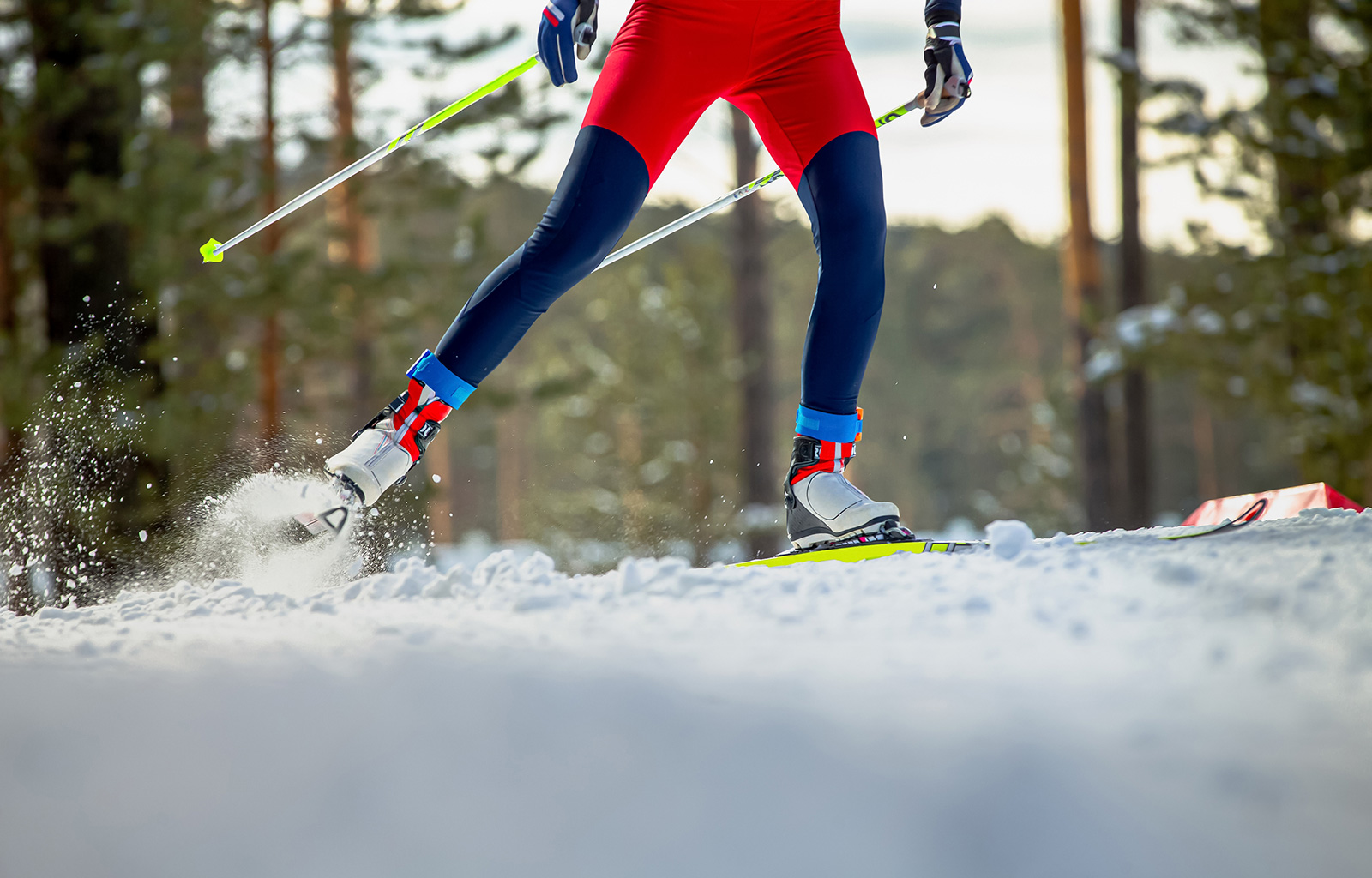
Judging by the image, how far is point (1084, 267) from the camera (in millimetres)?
10430

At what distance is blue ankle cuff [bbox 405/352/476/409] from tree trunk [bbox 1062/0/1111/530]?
933 cm

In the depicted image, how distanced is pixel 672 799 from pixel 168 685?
0.71 metres

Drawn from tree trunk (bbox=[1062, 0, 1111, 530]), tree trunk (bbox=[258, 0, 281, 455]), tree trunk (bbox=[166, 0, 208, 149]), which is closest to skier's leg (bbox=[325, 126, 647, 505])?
tree trunk (bbox=[166, 0, 208, 149])

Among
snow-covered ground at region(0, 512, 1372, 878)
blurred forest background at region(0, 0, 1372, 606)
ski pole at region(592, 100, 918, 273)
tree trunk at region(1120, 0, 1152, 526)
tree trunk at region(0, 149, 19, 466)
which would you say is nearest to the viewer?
snow-covered ground at region(0, 512, 1372, 878)

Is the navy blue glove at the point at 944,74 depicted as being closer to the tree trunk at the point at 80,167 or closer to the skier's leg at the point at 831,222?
the skier's leg at the point at 831,222

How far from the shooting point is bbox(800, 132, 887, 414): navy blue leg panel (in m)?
2.26

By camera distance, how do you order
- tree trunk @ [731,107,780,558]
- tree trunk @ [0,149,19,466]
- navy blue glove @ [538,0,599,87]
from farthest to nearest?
tree trunk @ [731,107,780,558]
tree trunk @ [0,149,19,466]
navy blue glove @ [538,0,599,87]

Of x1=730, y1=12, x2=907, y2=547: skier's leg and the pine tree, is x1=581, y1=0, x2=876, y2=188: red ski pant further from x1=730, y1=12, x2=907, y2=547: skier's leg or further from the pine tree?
the pine tree

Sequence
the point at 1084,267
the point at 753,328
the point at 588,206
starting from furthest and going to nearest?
the point at 753,328 < the point at 1084,267 < the point at 588,206

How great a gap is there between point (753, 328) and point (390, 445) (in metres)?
10.4

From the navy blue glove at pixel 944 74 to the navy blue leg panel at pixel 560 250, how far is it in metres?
0.77

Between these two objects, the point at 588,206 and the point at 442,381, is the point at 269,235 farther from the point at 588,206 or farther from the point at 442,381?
the point at 588,206

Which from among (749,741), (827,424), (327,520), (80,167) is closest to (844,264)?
(827,424)

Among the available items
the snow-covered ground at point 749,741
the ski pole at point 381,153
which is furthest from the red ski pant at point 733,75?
the snow-covered ground at point 749,741
